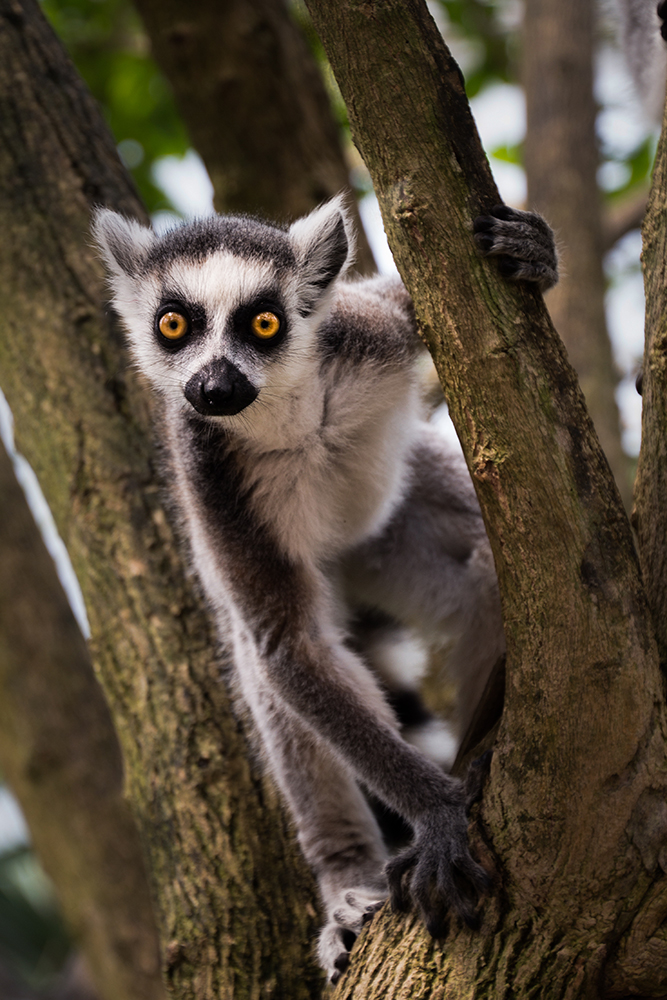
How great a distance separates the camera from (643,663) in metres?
2.11

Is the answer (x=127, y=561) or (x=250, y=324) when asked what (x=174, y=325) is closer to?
(x=250, y=324)

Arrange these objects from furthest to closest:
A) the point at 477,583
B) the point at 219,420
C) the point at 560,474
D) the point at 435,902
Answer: the point at 477,583, the point at 219,420, the point at 435,902, the point at 560,474

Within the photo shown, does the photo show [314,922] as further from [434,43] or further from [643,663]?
[434,43]

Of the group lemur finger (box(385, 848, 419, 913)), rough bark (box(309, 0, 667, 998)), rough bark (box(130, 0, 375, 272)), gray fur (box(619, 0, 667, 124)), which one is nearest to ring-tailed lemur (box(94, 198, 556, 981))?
lemur finger (box(385, 848, 419, 913))

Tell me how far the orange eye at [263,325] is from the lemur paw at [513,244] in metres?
0.93

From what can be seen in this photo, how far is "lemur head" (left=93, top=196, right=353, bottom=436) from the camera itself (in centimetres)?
285

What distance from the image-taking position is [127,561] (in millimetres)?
3332

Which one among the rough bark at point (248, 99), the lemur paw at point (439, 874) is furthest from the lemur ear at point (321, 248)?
the lemur paw at point (439, 874)

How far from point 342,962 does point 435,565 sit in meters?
1.55

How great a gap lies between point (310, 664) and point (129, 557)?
0.84 m

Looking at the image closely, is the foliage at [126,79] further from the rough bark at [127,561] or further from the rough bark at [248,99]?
the rough bark at [127,561]

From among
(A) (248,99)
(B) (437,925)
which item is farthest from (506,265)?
(A) (248,99)

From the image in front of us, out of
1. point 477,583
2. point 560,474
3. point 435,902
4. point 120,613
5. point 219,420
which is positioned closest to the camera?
point 560,474

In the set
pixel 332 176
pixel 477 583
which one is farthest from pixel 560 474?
pixel 332 176
